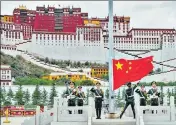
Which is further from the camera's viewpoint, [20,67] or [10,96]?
[20,67]

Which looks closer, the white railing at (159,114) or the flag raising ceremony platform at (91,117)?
the flag raising ceremony platform at (91,117)

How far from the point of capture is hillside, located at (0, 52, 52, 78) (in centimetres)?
1686

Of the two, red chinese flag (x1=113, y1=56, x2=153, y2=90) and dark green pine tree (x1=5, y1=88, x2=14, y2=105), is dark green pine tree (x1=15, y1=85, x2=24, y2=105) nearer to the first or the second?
dark green pine tree (x1=5, y1=88, x2=14, y2=105)

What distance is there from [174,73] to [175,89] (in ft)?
2.79

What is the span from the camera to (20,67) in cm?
1684

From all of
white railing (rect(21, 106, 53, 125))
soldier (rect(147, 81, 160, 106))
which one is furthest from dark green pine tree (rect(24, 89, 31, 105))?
soldier (rect(147, 81, 160, 106))

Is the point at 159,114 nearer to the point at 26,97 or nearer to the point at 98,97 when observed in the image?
the point at 98,97

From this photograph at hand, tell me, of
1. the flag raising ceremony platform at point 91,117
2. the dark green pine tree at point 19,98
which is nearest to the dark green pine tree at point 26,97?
the dark green pine tree at point 19,98

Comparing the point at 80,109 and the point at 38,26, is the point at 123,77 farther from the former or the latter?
the point at 38,26

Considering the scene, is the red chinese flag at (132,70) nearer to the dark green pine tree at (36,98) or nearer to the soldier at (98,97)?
the soldier at (98,97)

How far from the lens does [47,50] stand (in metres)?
17.4

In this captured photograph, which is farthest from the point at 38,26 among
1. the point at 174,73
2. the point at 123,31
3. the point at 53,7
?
the point at 174,73

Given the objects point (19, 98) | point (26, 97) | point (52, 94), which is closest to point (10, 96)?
point (19, 98)

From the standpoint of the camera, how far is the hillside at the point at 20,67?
55.3 feet
